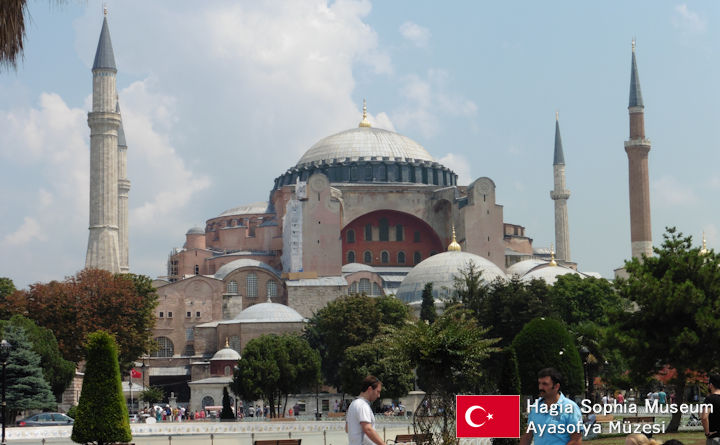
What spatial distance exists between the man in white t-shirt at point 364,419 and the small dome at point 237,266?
50.3 metres

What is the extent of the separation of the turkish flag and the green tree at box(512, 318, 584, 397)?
1481 centimetres

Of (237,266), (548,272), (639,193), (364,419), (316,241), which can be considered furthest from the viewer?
(237,266)

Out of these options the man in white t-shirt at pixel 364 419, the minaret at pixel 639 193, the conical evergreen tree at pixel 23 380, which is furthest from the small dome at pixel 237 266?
the man in white t-shirt at pixel 364 419

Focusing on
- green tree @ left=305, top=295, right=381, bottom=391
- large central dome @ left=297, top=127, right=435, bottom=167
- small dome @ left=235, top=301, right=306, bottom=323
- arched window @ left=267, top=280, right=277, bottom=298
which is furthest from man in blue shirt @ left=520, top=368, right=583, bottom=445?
large central dome @ left=297, top=127, right=435, bottom=167

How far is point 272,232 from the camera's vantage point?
65.8 metres

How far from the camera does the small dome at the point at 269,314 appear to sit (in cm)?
5216

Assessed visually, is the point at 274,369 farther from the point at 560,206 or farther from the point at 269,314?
the point at 560,206

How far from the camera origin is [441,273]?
53.6 metres

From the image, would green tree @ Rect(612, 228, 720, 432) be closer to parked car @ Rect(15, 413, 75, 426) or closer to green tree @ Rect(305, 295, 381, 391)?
parked car @ Rect(15, 413, 75, 426)

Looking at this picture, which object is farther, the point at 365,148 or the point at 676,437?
the point at 365,148

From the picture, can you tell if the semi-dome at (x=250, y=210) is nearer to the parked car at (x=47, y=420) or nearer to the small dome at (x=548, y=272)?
the small dome at (x=548, y=272)

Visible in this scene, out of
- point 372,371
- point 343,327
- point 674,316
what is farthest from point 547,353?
point 343,327

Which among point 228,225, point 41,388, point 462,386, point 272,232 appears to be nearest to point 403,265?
point 272,232

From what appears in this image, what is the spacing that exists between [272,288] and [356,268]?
4.70 metres
